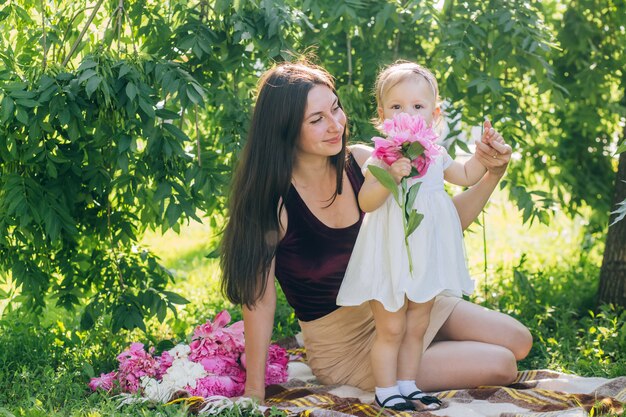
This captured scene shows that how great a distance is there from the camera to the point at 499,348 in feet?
10.3

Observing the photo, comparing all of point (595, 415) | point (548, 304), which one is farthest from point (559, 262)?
point (595, 415)

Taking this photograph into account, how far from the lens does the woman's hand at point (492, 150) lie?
2.98 meters

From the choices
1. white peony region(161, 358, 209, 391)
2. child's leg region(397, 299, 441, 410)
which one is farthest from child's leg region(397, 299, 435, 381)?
white peony region(161, 358, 209, 391)

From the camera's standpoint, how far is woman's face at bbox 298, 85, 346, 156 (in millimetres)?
2984

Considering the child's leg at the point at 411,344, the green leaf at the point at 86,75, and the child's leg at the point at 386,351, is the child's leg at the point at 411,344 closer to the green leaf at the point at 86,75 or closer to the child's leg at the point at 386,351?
the child's leg at the point at 386,351

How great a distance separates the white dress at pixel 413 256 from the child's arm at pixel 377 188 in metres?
0.06

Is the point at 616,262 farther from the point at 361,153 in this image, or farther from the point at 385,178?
the point at 385,178

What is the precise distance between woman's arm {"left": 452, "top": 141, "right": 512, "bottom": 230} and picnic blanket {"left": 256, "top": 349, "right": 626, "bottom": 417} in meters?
0.66

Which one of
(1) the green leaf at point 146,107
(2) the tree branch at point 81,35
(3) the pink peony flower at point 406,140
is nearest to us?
(3) the pink peony flower at point 406,140

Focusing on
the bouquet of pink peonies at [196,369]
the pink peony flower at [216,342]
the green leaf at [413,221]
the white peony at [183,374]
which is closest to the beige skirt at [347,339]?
the bouquet of pink peonies at [196,369]

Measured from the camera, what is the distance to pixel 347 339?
127 inches

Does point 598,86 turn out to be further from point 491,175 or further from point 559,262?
point 491,175

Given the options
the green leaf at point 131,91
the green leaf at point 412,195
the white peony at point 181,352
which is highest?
the green leaf at point 131,91

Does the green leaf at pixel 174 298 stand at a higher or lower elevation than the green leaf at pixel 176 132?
lower
